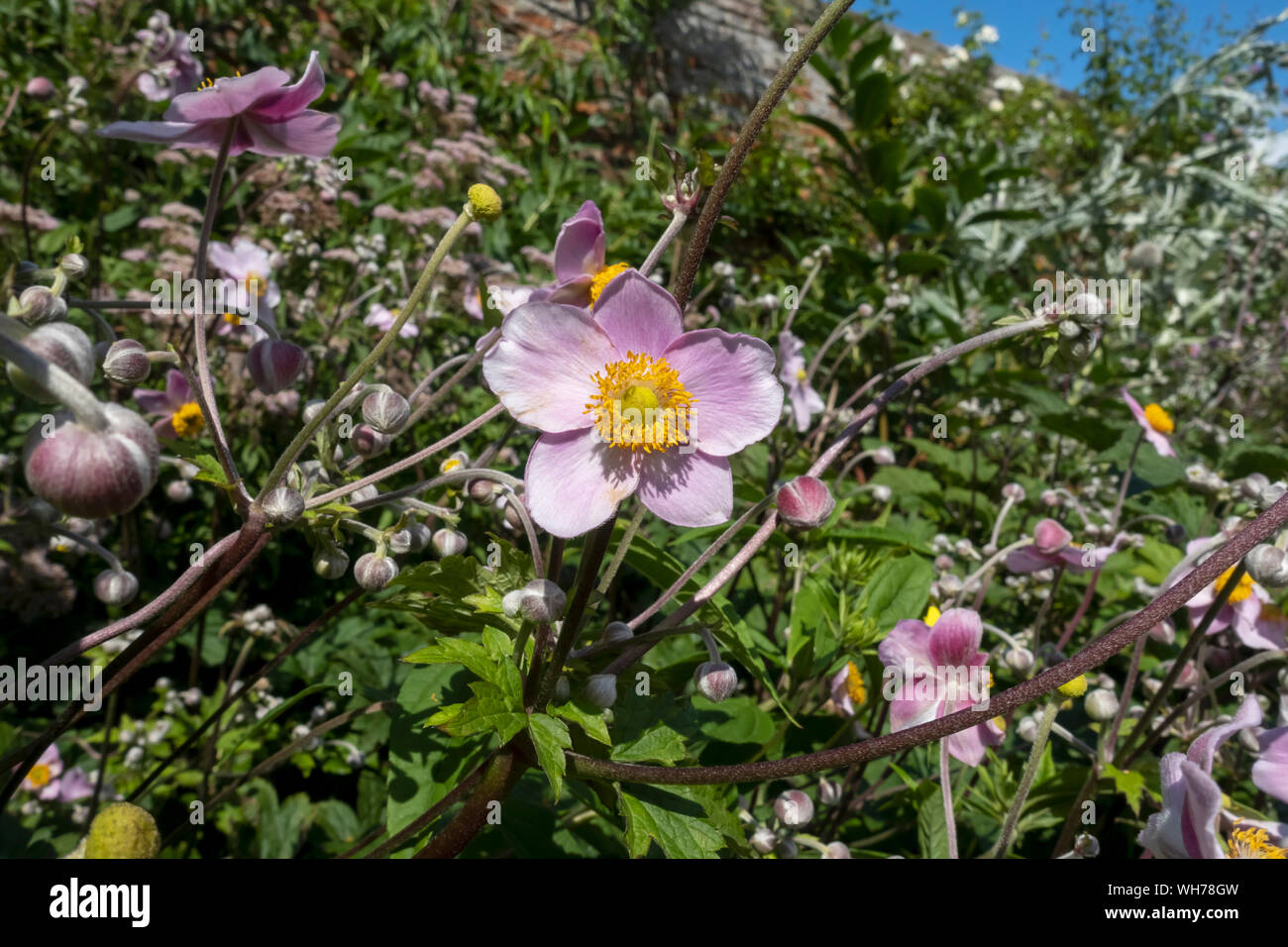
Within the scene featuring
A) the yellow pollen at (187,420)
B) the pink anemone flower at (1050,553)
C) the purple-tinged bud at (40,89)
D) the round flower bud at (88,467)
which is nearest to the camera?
the round flower bud at (88,467)

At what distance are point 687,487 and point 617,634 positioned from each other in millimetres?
176

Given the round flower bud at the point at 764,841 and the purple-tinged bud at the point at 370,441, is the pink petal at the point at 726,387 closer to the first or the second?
the purple-tinged bud at the point at 370,441

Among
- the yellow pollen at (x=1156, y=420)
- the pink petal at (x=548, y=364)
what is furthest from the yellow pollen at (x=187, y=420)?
the yellow pollen at (x=1156, y=420)

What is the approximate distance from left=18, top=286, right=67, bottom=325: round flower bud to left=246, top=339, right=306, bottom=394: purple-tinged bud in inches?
10.5

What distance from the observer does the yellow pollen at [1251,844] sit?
0.91 meters

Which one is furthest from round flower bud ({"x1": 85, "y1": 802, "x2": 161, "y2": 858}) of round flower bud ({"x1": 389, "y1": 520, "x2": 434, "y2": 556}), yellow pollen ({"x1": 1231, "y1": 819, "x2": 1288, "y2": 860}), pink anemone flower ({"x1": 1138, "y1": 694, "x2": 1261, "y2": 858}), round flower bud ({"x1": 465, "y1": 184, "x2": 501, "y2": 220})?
yellow pollen ({"x1": 1231, "y1": 819, "x2": 1288, "y2": 860})

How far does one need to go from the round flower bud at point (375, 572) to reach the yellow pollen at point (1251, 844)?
98 cm

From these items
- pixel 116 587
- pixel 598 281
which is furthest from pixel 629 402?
pixel 116 587

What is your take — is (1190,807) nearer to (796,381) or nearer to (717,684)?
(717,684)

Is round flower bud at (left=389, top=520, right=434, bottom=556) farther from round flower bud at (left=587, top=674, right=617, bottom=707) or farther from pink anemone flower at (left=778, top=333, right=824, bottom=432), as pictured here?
pink anemone flower at (left=778, top=333, right=824, bottom=432)

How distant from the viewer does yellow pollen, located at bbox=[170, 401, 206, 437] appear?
1.65 m

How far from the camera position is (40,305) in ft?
2.23
